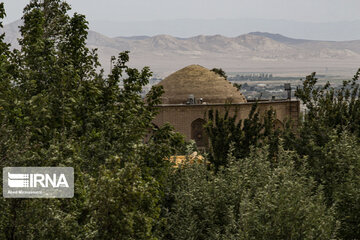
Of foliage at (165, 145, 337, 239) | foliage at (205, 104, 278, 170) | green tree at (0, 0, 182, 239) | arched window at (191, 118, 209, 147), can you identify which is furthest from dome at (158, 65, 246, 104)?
foliage at (165, 145, 337, 239)

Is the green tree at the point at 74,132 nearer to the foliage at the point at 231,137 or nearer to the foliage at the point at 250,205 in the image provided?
the foliage at the point at 250,205

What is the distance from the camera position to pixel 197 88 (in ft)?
140

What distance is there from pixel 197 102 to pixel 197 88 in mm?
1322

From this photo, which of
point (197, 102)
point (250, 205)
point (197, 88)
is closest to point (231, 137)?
point (250, 205)

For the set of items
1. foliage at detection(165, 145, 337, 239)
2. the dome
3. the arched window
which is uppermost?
the dome

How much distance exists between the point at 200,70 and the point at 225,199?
32.7 meters

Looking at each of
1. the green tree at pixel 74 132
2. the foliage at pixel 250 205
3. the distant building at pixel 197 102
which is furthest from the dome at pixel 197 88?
the foliage at pixel 250 205

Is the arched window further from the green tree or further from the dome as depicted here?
the green tree

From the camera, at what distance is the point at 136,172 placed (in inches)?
299

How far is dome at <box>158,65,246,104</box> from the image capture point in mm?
42156

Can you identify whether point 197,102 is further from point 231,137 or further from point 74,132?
point 74,132

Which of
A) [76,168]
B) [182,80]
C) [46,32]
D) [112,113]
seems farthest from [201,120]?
[76,168]

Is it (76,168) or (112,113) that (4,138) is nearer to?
(76,168)

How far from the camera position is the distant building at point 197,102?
3988 centimetres
